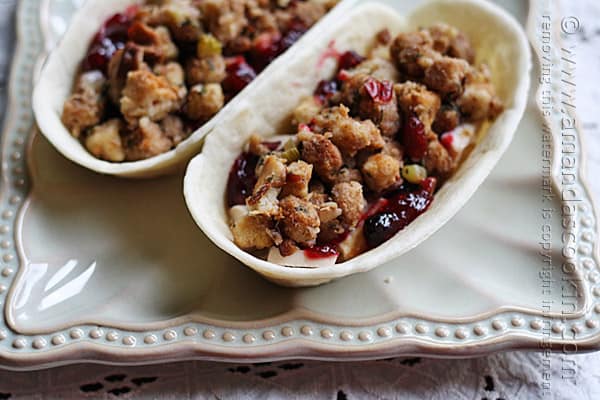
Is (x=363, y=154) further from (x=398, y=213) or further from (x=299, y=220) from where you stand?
(x=299, y=220)

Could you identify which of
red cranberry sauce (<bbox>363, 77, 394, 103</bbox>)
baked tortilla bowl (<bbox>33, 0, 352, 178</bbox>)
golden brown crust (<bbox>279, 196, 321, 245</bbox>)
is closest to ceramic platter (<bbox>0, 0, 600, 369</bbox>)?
baked tortilla bowl (<bbox>33, 0, 352, 178</bbox>)

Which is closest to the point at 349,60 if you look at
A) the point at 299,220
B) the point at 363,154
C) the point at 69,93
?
the point at 363,154

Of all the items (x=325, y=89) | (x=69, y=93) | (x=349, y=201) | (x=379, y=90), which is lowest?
(x=69, y=93)

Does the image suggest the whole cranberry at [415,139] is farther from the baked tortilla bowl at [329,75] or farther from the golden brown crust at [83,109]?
the golden brown crust at [83,109]

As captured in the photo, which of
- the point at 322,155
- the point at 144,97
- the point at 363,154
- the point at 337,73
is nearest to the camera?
the point at 322,155

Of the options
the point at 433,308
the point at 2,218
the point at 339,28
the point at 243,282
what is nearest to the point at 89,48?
the point at 2,218

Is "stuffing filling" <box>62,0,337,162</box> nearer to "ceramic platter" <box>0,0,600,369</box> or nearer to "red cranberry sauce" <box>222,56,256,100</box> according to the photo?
"red cranberry sauce" <box>222,56,256,100</box>

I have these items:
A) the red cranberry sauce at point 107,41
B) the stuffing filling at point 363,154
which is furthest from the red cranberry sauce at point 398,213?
the red cranberry sauce at point 107,41
